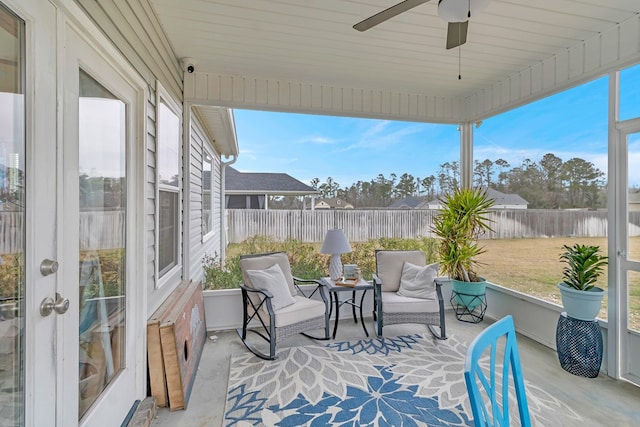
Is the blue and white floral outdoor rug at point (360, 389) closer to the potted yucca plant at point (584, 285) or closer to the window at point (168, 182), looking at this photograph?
the potted yucca plant at point (584, 285)

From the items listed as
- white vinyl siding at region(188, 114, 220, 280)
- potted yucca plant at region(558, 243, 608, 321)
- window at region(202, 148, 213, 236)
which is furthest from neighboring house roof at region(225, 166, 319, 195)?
potted yucca plant at region(558, 243, 608, 321)

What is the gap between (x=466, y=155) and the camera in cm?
442

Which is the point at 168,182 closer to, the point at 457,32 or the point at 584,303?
the point at 457,32

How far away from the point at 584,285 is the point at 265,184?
3959 millimetres

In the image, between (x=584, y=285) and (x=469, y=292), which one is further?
(x=469, y=292)

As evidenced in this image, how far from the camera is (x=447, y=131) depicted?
→ 4.55 m

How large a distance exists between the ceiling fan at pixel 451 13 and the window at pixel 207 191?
3.39m

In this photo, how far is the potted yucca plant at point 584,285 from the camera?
8.43 ft

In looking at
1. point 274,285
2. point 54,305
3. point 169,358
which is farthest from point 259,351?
point 54,305

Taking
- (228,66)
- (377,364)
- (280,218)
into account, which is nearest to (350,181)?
(280,218)

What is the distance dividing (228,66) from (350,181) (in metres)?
2.08

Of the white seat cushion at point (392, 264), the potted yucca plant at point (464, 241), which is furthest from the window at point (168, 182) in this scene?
the potted yucca plant at point (464, 241)

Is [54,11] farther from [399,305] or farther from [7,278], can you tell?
[399,305]

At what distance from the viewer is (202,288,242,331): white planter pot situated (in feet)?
11.7
